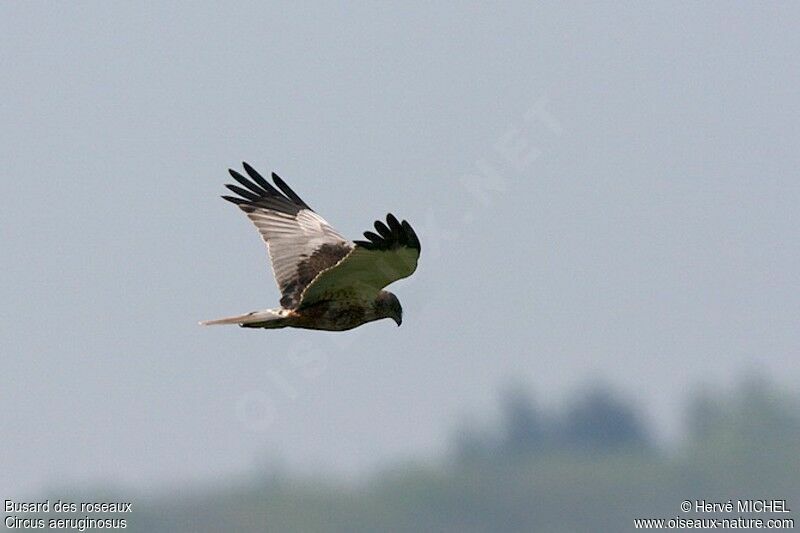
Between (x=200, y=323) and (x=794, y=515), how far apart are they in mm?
28626

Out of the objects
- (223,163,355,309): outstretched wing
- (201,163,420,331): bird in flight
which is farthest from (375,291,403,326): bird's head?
(223,163,355,309): outstretched wing

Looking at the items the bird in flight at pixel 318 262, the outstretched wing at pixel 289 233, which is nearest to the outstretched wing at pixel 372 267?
the bird in flight at pixel 318 262

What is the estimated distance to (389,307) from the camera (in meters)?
11.0

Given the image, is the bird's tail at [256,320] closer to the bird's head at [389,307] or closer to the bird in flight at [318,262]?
the bird in flight at [318,262]

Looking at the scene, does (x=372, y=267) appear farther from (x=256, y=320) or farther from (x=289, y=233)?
(x=289, y=233)

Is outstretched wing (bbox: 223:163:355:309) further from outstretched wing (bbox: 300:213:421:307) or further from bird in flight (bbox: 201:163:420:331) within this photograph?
outstretched wing (bbox: 300:213:421:307)

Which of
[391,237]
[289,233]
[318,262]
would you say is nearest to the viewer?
[391,237]

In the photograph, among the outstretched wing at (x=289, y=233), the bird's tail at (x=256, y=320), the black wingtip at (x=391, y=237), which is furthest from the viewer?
the outstretched wing at (x=289, y=233)

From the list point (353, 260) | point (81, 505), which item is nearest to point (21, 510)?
point (81, 505)

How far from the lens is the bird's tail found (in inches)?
431

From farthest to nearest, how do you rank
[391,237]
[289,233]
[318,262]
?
[289,233], [318,262], [391,237]

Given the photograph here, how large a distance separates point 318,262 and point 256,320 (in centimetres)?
117

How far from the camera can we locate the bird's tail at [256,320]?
431 inches

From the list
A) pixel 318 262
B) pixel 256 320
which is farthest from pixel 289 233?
pixel 256 320
